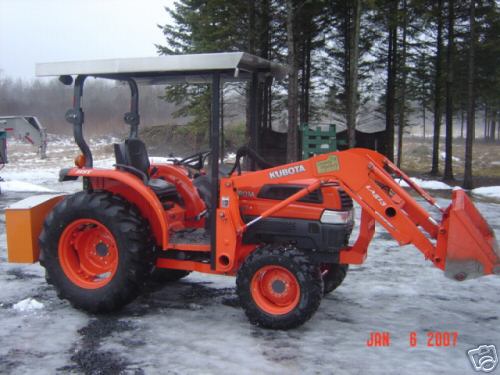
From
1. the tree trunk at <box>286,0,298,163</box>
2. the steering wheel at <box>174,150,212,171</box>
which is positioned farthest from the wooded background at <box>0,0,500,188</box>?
the steering wheel at <box>174,150,212,171</box>

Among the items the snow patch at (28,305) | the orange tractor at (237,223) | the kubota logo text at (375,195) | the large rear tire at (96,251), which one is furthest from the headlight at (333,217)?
the snow patch at (28,305)

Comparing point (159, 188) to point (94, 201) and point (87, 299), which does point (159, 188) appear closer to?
point (94, 201)

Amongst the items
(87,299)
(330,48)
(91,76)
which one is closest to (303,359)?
(87,299)

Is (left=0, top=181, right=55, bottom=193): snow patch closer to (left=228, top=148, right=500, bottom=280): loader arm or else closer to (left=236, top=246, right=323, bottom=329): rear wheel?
(left=236, top=246, right=323, bottom=329): rear wheel

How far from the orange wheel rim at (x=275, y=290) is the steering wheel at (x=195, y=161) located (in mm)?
1493

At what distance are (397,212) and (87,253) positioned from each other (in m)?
→ 2.95

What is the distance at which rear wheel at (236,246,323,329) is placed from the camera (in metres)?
4.43

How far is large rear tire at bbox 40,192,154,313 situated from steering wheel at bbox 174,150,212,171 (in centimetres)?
89

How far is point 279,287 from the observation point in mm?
4578

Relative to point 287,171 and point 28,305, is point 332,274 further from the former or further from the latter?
point 28,305

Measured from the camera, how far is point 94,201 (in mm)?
4914

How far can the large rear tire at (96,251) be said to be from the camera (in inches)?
189

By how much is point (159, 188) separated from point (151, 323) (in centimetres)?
128

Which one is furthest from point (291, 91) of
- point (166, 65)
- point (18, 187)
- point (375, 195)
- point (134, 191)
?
point (375, 195)
